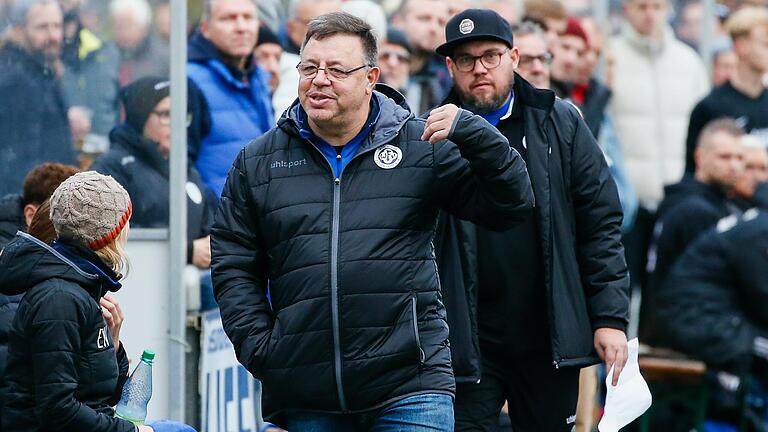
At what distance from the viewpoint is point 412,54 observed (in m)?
9.77

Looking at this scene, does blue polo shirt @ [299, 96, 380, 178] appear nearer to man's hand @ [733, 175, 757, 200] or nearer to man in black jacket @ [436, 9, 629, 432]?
man in black jacket @ [436, 9, 629, 432]

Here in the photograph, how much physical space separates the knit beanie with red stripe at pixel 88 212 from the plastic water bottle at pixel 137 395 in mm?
467

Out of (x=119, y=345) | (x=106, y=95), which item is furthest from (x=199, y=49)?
(x=119, y=345)

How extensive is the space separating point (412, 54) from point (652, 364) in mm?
2605

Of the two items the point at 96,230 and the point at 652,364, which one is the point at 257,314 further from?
the point at 652,364

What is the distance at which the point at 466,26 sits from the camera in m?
6.32

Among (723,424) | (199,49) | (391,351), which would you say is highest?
(199,49)

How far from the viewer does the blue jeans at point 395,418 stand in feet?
17.1

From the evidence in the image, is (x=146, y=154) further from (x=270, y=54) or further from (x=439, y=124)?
(x=439, y=124)

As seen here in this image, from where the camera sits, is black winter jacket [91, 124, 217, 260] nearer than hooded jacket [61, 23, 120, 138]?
No

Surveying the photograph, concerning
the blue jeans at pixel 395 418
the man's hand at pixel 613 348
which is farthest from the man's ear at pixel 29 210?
the man's hand at pixel 613 348

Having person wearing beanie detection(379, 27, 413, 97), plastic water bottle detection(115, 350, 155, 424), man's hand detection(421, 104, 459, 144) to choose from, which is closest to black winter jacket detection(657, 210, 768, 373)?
person wearing beanie detection(379, 27, 413, 97)

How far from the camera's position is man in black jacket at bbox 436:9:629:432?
20.5 feet

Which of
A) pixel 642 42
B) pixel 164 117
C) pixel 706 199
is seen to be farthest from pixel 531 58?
pixel 642 42
